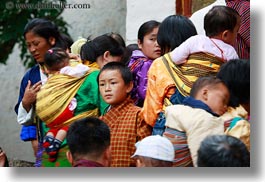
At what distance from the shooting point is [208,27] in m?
4.09

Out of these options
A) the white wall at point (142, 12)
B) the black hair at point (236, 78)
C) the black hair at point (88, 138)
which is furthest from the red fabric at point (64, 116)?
the white wall at point (142, 12)

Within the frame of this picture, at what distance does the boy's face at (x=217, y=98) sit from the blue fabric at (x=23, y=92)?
1.00 meters

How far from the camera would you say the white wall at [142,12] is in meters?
4.82

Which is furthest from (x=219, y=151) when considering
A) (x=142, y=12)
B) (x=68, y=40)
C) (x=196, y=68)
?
(x=142, y=12)

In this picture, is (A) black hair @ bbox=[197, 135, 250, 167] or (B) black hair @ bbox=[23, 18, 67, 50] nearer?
(A) black hair @ bbox=[197, 135, 250, 167]

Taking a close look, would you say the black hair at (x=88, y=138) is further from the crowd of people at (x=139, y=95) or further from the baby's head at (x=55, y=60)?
the baby's head at (x=55, y=60)

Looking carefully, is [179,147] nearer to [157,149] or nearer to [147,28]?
[157,149]

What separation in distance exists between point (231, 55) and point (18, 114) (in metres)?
1.15

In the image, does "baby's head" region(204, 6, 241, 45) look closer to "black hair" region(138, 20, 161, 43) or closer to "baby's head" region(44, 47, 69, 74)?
"black hair" region(138, 20, 161, 43)

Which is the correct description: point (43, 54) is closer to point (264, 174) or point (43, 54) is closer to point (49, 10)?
point (49, 10)

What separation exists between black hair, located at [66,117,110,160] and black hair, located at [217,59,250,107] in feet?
1.95

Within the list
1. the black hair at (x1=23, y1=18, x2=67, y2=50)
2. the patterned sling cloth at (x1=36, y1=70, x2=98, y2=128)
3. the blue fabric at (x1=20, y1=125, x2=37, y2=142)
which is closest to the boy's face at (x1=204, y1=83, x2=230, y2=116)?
the patterned sling cloth at (x1=36, y1=70, x2=98, y2=128)

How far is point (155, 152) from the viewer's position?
362 centimetres

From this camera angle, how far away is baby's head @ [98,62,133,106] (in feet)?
13.4
